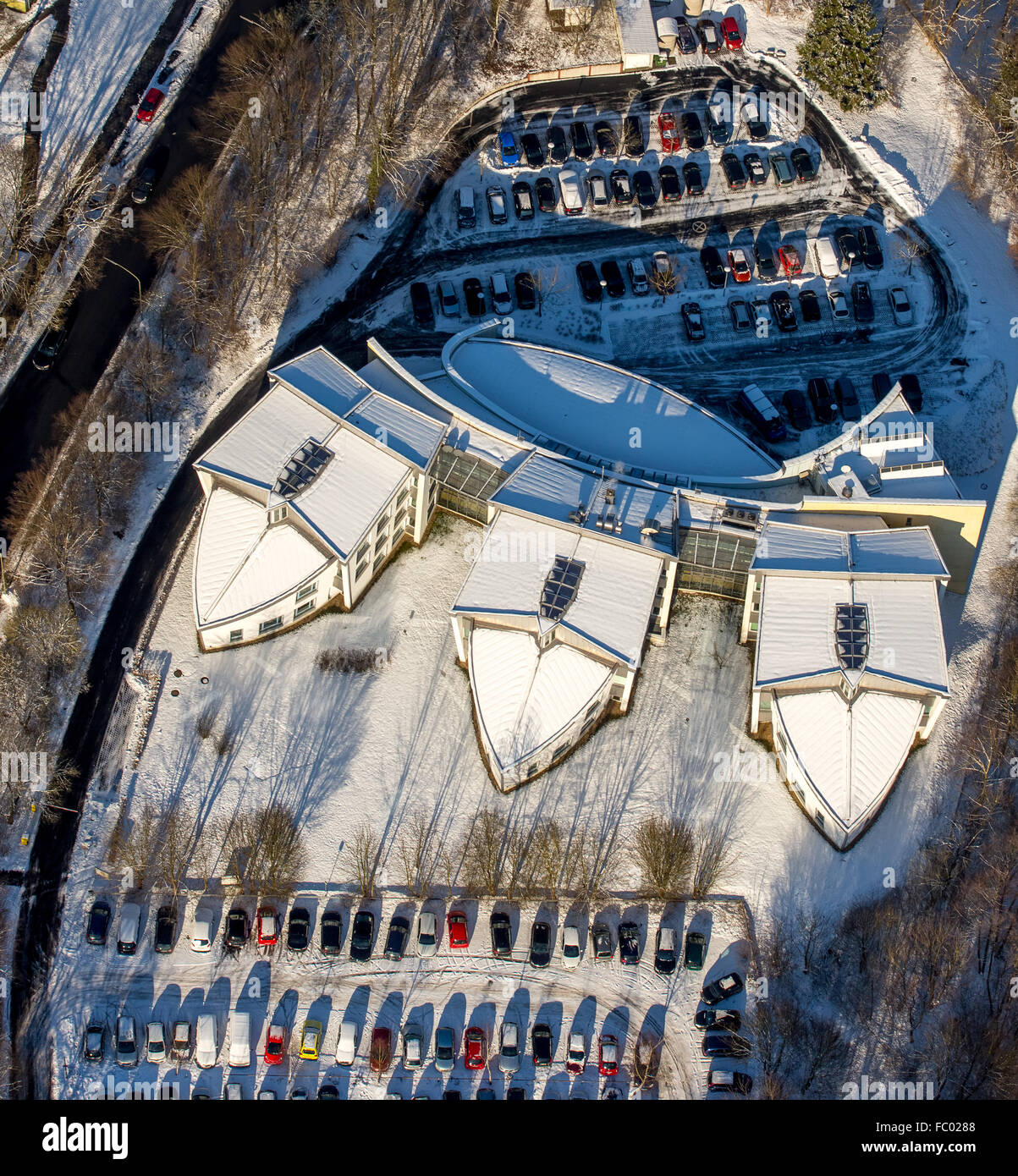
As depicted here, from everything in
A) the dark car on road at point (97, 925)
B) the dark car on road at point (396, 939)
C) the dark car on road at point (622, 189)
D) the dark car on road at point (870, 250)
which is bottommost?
the dark car on road at point (396, 939)

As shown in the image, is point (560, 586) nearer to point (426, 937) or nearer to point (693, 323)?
point (426, 937)

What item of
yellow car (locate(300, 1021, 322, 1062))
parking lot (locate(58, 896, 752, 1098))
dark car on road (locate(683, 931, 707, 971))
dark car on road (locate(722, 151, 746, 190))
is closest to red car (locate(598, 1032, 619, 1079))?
parking lot (locate(58, 896, 752, 1098))

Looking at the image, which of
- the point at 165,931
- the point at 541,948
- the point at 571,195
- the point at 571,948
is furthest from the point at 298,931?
the point at 571,195

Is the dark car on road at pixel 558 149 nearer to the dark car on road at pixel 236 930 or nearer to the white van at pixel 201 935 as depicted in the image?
the dark car on road at pixel 236 930

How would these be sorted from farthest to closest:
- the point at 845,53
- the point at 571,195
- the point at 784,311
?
1. the point at 845,53
2. the point at 571,195
3. the point at 784,311

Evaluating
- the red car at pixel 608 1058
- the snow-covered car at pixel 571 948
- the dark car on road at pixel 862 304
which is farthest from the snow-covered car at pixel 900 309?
the red car at pixel 608 1058
